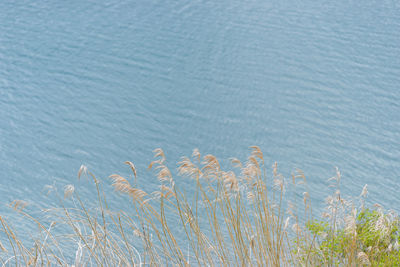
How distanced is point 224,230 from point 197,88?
7.38ft

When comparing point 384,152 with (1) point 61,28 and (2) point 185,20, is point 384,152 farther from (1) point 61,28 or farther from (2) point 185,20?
(1) point 61,28

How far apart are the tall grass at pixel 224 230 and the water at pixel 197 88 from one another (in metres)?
0.47

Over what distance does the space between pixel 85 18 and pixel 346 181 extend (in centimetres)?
455

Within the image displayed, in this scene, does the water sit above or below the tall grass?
above

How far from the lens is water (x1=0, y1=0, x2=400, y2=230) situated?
3.90 m

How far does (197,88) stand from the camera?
5.00 metres

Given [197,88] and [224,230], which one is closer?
[224,230]

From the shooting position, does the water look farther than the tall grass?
Yes

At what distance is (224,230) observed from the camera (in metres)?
3.06

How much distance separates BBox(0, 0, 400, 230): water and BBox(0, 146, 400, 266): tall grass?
0.47 meters

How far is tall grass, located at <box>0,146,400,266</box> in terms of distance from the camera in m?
1.53

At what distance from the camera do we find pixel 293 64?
5.37 m

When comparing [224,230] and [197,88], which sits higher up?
[197,88]

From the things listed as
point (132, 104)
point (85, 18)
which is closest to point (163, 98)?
point (132, 104)
